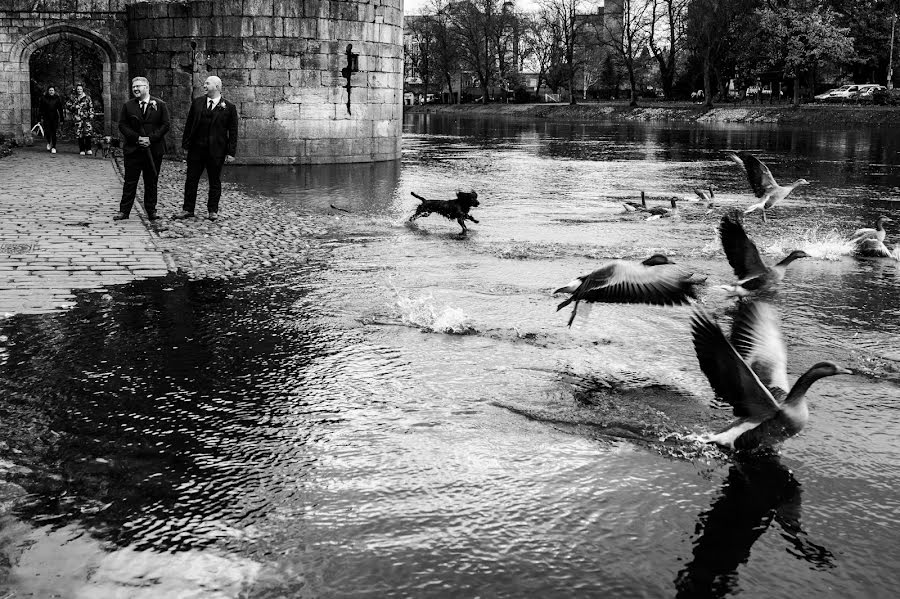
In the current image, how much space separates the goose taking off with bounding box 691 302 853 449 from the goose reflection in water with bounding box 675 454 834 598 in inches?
7.2

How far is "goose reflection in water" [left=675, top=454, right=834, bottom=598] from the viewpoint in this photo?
158 inches

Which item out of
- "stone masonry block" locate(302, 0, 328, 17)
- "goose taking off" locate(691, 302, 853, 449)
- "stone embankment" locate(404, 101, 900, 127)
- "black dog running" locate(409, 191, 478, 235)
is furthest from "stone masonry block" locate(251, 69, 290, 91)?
"stone embankment" locate(404, 101, 900, 127)

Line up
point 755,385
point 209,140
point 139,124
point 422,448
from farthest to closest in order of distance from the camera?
point 209,140 < point 139,124 < point 422,448 < point 755,385

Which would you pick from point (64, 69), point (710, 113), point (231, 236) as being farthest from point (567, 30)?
point (231, 236)

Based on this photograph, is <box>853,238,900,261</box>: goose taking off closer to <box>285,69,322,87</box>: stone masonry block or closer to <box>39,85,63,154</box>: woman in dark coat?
<box>285,69,322,87</box>: stone masonry block

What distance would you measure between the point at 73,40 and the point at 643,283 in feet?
81.7

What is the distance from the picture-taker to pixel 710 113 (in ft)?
233

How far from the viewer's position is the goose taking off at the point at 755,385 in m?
4.89

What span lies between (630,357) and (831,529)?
2811mm

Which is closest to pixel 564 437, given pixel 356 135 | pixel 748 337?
pixel 748 337

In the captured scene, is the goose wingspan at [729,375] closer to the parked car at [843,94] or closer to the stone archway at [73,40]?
the stone archway at [73,40]

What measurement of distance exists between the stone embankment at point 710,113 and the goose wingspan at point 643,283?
56.7 m

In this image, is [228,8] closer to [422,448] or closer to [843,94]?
[422,448]

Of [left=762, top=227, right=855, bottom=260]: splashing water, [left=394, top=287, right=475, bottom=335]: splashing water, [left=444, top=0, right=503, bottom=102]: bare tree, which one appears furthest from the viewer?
[left=444, top=0, right=503, bottom=102]: bare tree
